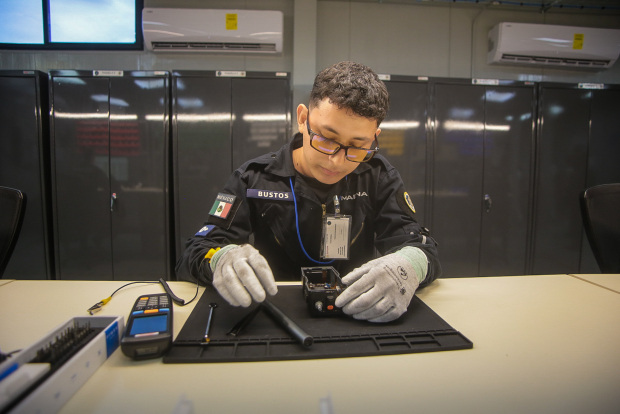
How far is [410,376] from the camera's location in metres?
0.49

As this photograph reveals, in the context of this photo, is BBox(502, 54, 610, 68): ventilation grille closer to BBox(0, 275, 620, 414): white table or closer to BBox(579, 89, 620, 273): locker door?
BBox(579, 89, 620, 273): locker door

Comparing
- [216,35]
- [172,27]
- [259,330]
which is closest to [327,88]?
[259,330]

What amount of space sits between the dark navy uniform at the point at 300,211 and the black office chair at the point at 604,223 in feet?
2.46

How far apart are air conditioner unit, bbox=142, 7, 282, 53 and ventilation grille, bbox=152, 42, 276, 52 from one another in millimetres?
Answer: 20

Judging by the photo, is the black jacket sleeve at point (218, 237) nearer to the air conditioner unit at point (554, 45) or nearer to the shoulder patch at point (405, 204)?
the shoulder patch at point (405, 204)

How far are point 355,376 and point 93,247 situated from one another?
A: 273 centimetres

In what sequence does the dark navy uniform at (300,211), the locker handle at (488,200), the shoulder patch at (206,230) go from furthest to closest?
the locker handle at (488,200), the dark navy uniform at (300,211), the shoulder patch at (206,230)

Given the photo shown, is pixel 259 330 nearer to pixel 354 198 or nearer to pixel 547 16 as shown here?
pixel 354 198

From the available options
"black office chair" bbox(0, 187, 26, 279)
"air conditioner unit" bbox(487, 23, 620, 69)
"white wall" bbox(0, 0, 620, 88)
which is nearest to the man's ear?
"black office chair" bbox(0, 187, 26, 279)

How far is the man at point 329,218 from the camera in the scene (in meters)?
0.69

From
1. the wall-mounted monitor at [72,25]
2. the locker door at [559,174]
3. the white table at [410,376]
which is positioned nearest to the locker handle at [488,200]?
the locker door at [559,174]

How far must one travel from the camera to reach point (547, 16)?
2.97 m

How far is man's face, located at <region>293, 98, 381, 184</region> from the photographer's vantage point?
0.84 metres

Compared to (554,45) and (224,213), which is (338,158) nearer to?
(224,213)
